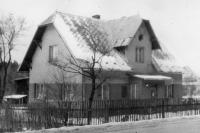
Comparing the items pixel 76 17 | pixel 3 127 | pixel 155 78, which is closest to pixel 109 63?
pixel 155 78

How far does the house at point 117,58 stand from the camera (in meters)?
20.2

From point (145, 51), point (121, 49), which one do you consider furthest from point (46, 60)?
point (145, 51)

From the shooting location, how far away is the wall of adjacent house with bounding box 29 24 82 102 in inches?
800

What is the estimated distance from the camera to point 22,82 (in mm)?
29734

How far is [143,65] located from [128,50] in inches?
71.3

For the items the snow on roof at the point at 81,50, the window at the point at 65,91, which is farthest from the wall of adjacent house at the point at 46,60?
the window at the point at 65,91

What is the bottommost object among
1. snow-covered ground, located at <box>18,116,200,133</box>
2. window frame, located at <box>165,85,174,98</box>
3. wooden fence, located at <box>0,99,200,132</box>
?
snow-covered ground, located at <box>18,116,200,133</box>

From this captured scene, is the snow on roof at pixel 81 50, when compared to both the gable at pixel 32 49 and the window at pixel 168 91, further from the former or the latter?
the window at pixel 168 91

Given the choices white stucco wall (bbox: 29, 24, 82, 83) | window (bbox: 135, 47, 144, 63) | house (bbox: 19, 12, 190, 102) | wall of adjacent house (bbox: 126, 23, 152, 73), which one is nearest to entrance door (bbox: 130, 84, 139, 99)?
house (bbox: 19, 12, 190, 102)

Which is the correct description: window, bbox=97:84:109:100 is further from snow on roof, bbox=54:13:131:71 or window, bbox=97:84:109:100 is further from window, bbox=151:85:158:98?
window, bbox=151:85:158:98

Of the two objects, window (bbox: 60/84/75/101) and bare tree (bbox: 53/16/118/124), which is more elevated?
bare tree (bbox: 53/16/118/124)

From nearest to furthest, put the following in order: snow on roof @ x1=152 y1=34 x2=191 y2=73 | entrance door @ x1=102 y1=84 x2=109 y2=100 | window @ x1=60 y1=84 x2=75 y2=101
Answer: window @ x1=60 y1=84 x2=75 y2=101 < entrance door @ x1=102 y1=84 x2=109 y2=100 < snow on roof @ x1=152 y1=34 x2=191 y2=73

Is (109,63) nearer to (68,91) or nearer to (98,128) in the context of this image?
(68,91)

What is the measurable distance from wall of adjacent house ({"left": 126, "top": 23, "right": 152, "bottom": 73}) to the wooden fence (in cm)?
505
